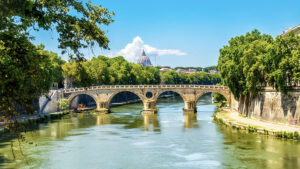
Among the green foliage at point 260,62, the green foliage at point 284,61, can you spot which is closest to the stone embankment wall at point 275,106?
the green foliage at point 260,62

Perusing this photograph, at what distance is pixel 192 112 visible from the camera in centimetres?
6481

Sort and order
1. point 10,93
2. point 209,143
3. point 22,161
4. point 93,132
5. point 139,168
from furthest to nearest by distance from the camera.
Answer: point 93,132 < point 209,143 < point 22,161 < point 139,168 < point 10,93

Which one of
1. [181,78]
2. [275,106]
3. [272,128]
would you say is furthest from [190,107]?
[181,78]

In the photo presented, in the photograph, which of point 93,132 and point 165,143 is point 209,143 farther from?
point 93,132

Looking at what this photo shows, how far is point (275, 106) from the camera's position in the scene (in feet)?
136

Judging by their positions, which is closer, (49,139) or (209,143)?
A: (209,143)

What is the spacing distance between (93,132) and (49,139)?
22.2 feet

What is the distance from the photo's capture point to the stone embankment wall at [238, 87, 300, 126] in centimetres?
3728

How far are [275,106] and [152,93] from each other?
3133 centimetres

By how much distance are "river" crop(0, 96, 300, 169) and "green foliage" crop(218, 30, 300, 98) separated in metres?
7.38

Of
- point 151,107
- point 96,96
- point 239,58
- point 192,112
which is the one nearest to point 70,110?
point 96,96

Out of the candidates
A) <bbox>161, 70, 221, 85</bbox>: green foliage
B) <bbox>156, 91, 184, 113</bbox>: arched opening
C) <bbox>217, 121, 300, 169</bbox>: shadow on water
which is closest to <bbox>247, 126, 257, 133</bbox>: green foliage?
<bbox>217, 121, 300, 169</bbox>: shadow on water


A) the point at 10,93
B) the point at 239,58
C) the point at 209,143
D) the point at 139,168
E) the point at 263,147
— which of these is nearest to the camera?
the point at 10,93

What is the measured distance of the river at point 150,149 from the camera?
86.3ft
